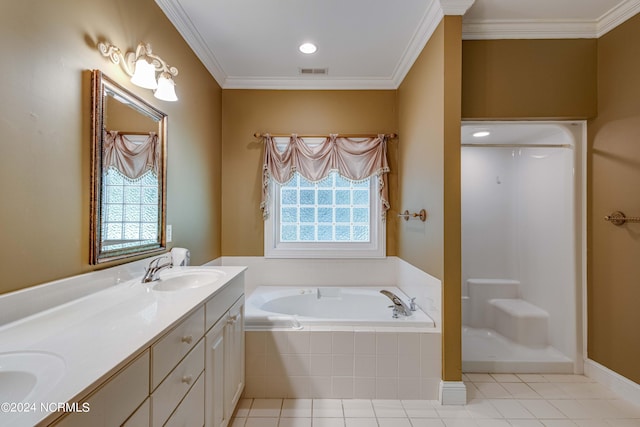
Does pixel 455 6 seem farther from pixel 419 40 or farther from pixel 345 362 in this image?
pixel 345 362

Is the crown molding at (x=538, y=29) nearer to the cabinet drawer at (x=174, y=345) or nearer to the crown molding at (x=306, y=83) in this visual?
the crown molding at (x=306, y=83)

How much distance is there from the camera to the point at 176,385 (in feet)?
3.21

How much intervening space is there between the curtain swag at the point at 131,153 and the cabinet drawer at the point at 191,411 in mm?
1020

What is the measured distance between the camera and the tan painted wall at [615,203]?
6.04 feet

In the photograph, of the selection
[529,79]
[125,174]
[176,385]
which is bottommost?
[176,385]

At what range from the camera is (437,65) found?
6.34ft

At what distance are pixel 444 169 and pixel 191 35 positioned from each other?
6.65 ft

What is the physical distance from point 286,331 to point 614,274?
2278mm

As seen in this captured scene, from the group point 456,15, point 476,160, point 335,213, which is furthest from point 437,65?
point 335,213

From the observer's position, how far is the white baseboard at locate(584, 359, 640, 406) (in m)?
1.81

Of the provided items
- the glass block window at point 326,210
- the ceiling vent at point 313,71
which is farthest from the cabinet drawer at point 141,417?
the ceiling vent at point 313,71

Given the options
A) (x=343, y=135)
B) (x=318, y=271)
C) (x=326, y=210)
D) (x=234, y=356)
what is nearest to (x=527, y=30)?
(x=343, y=135)

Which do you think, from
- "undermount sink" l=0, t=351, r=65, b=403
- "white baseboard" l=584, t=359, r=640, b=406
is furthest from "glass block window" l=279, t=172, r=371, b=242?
"undermount sink" l=0, t=351, r=65, b=403

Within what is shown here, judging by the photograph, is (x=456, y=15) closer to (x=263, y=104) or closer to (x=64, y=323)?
(x=263, y=104)
